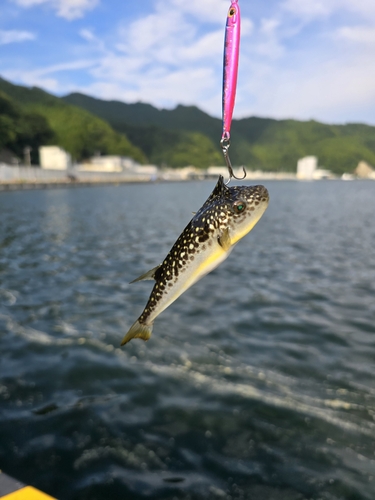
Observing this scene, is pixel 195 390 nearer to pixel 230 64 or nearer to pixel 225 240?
pixel 225 240

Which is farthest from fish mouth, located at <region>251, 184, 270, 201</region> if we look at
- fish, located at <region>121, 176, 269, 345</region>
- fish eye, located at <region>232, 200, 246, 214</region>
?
fish eye, located at <region>232, 200, 246, 214</region>

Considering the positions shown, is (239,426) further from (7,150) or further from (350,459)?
(7,150)

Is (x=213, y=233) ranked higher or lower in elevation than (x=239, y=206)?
lower

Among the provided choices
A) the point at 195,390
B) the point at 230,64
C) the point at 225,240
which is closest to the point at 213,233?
the point at 225,240

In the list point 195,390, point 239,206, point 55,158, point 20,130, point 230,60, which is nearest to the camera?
point 230,60

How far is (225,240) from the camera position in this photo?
3361mm

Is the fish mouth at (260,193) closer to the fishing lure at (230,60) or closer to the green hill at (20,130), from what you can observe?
the fishing lure at (230,60)

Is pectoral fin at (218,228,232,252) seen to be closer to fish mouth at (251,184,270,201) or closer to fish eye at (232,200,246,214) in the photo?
fish eye at (232,200,246,214)

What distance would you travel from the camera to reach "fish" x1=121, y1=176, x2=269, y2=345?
3416 millimetres

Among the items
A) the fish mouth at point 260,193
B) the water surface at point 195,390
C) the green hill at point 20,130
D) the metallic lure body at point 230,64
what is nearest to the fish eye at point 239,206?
the fish mouth at point 260,193

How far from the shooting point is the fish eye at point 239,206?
343 centimetres

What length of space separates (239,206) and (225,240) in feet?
1.07

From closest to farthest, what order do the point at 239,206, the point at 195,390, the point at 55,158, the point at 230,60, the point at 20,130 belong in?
the point at 230,60 → the point at 239,206 → the point at 195,390 → the point at 20,130 → the point at 55,158

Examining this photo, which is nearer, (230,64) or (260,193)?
(230,64)
